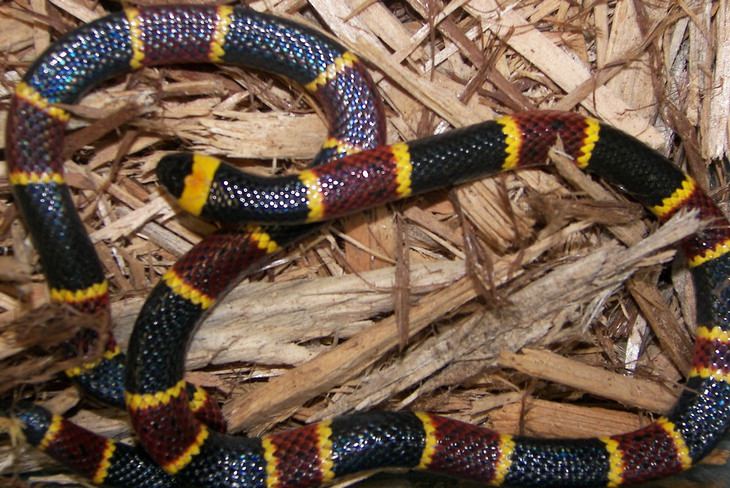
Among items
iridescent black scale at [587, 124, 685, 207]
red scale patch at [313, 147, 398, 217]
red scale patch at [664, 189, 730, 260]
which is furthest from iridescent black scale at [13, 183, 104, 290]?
red scale patch at [664, 189, 730, 260]

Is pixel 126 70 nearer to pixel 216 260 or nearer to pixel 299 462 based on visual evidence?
pixel 216 260

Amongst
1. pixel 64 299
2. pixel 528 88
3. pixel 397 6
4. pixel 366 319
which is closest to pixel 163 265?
pixel 64 299

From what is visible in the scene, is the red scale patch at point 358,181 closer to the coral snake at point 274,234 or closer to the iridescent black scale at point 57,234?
the coral snake at point 274,234

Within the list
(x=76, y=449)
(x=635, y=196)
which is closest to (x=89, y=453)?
(x=76, y=449)

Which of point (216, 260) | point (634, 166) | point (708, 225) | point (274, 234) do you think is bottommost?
point (216, 260)

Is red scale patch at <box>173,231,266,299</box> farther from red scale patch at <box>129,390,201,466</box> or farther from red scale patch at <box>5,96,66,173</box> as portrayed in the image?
red scale patch at <box>5,96,66,173</box>

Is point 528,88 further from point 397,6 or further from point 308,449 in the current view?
point 308,449

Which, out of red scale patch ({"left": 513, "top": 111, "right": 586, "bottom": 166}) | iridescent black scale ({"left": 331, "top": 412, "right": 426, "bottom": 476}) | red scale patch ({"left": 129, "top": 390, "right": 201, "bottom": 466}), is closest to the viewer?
red scale patch ({"left": 129, "top": 390, "right": 201, "bottom": 466})
